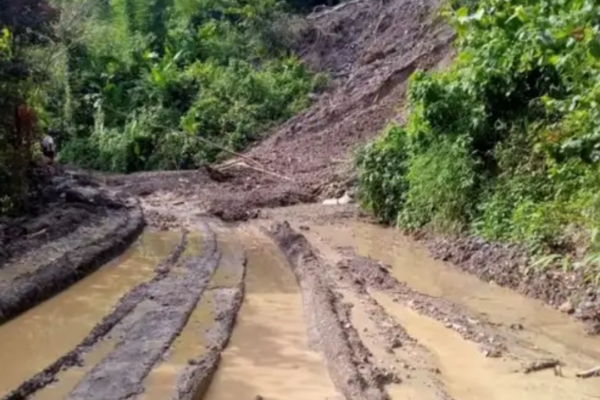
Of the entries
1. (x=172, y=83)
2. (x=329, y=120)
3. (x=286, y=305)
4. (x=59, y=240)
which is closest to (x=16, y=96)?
(x=59, y=240)

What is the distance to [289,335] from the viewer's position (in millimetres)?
7324

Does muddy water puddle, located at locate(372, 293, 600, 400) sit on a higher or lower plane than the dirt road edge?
lower

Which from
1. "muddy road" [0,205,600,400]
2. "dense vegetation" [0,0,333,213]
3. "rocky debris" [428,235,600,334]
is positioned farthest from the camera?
"dense vegetation" [0,0,333,213]

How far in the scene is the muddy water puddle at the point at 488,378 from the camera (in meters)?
5.75

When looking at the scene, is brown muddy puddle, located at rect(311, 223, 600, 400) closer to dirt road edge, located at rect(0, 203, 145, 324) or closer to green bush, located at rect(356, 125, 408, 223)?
green bush, located at rect(356, 125, 408, 223)

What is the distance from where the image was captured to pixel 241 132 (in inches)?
851

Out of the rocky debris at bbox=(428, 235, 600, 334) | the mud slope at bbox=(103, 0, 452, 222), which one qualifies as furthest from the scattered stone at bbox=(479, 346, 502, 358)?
the mud slope at bbox=(103, 0, 452, 222)

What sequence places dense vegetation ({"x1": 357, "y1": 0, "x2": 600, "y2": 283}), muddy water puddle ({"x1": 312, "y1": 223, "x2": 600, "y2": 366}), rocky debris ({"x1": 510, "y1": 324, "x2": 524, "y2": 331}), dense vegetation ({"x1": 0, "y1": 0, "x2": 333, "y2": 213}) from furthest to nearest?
dense vegetation ({"x1": 0, "y1": 0, "x2": 333, "y2": 213}), dense vegetation ({"x1": 357, "y1": 0, "x2": 600, "y2": 283}), rocky debris ({"x1": 510, "y1": 324, "x2": 524, "y2": 331}), muddy water puddle ({"x1": 312, "y1": 223, "x2": 600, "y2": 366})

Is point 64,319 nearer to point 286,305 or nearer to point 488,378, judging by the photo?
point 286,305

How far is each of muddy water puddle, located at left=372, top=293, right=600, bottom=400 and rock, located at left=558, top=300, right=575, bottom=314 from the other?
4.48ft

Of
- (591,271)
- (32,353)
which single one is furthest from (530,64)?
(32,353)

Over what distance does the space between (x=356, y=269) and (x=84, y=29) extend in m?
18.3

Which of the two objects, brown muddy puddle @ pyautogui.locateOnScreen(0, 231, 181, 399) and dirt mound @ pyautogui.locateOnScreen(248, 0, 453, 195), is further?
dirt mound @ pyautogui.locateOnScreen(248, 0, 453, 195)

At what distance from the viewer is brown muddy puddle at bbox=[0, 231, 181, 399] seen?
6.48 m
